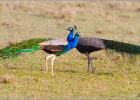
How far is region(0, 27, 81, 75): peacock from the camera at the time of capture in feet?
51.0

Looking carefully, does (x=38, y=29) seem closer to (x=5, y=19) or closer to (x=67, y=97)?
(x=5, y=19)

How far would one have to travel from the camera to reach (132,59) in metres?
17.0

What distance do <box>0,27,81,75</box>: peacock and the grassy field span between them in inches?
12.4

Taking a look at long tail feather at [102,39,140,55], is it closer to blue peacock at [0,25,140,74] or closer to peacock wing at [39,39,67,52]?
blue peacock at [0,25,140,74]

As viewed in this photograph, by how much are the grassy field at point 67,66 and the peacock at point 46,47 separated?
12.4 inches

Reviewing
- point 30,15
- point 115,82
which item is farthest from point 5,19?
point 115,82

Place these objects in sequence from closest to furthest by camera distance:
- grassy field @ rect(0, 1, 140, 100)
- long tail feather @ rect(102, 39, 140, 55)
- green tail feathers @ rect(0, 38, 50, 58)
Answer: grassy field @ rect(0, 1, 140, 100) < green tail feathers @ rect(0, 38, 50, 58) < long tail feather @ rect(102, 39, 140, 55)

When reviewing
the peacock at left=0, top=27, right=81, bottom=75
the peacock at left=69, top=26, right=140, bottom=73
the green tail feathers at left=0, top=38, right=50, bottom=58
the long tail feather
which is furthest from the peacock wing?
the long tail feather

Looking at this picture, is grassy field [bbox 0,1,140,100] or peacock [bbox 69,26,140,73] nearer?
grassy field [bbox 0,1,140,100]

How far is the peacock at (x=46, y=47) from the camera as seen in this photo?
1554cm

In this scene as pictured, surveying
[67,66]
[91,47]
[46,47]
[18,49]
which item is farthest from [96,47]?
[18,49]

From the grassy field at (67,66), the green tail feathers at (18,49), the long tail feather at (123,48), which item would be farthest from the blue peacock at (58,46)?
the long tail feather at (123,48)

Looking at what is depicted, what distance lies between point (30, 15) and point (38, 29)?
4835 millimetres

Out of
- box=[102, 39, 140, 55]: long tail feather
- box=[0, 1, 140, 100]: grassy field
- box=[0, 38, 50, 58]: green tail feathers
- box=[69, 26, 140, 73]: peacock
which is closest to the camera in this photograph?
box=[0, 1, 140, 100]: grassy field
